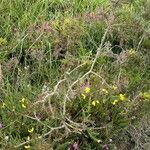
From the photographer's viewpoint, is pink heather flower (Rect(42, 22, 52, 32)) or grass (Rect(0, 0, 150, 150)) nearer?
grass (Rect(0, 0, 150, 150))

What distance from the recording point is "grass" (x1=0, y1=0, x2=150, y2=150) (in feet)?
10.2

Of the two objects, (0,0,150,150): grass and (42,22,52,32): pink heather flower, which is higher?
(42,22,52,32): pink heather flower

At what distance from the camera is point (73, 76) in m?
→ 3.51

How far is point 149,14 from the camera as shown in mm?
4160

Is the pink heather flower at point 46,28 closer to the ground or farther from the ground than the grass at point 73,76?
farther from the ground

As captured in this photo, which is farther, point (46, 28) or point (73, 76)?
point (46, 28)

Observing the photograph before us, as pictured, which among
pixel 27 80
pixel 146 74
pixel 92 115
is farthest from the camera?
pixel 146 74

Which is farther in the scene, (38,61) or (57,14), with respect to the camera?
(57,14)

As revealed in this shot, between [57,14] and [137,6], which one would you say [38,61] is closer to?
[57,14]

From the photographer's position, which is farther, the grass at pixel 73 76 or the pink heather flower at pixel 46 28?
the pink heather flower at pixel 46 28

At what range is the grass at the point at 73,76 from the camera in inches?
122

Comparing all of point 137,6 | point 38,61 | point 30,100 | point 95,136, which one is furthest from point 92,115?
point 137,6

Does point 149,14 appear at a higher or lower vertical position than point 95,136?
higher

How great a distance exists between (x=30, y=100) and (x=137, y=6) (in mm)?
1846
